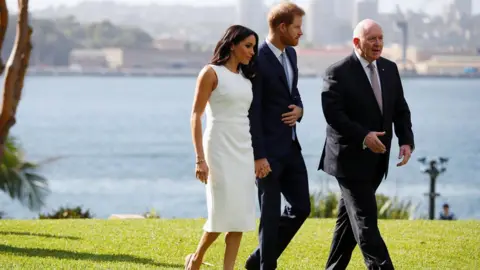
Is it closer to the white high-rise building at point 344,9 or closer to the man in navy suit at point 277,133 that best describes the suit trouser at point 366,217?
the man in navy suit at point 277,133

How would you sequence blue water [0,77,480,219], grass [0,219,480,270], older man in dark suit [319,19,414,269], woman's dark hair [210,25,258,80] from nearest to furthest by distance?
1. woman's dark hair [210,25,258,80]
2. older man in dark suit [319,19,414,269]
3. grass [0,219,480,270]
4. blue water [0,77,480,219]

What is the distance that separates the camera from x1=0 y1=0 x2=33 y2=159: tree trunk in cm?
422

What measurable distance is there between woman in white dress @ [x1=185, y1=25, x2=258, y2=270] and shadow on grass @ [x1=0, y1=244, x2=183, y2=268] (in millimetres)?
1684

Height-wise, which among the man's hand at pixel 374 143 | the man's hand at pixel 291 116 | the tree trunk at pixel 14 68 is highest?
the tree trunk at pixel 14 68

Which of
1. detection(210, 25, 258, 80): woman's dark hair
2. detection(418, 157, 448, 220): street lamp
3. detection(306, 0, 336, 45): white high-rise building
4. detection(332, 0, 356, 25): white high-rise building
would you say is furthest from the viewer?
detection(332, 0, 356, 25): white high-rise building

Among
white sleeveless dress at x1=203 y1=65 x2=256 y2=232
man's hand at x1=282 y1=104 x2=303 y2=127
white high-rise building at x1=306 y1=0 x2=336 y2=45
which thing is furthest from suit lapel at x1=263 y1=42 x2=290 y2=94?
white high-rise building at x1=306 y1=0 x2=336 y2=45

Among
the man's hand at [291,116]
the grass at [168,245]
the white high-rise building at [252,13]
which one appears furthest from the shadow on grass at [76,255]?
the white high-rise building at [252,13]

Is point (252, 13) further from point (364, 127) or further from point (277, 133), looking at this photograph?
point (364, 127)

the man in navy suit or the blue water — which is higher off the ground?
the man in navy suit

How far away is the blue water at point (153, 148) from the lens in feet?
160

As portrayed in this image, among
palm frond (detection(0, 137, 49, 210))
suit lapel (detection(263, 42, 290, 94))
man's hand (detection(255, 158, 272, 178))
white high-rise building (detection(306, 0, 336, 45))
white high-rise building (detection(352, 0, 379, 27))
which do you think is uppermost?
suit lapel (detection(263, 42, 290, 94))

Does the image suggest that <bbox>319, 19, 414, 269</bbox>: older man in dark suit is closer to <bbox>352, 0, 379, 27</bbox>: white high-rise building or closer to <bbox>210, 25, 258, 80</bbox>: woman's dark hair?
<bbox>210, 25, 258, 80</bbox>: woman's dark hair

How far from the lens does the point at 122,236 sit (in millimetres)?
10133

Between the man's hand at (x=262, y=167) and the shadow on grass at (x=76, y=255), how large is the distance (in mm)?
1696
